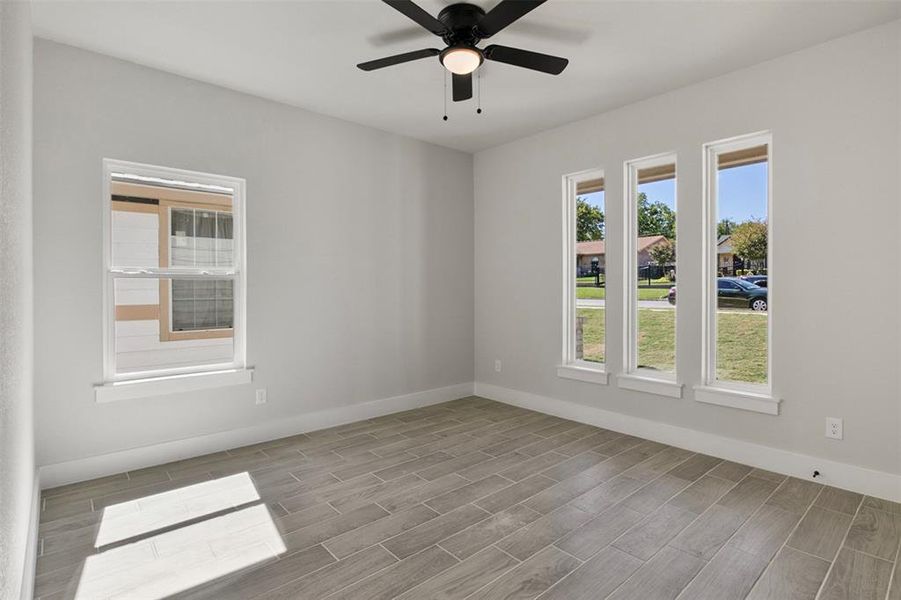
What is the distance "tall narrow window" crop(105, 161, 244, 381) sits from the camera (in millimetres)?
3297

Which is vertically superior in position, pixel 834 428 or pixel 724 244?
pixel 724 244

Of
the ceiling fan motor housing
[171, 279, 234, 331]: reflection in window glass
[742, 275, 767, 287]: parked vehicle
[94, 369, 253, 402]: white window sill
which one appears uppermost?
the ceiling fan motor housing

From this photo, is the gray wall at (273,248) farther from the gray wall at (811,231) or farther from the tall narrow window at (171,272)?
the gray wall at (811,231)

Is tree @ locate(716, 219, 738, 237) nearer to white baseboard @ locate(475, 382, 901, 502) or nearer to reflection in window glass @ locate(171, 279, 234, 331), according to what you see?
white baseboard @ locate(475, 382, 901, 502)

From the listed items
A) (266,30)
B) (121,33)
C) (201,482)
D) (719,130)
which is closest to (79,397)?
(201,482)

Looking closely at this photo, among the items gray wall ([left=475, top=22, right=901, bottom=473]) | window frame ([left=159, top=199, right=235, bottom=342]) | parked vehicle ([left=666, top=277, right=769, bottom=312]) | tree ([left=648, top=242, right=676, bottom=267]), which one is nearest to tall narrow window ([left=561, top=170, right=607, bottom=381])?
gray wall ([left=475, top=22, right=901, bottom=473])

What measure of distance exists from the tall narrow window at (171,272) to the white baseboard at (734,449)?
2983 mm

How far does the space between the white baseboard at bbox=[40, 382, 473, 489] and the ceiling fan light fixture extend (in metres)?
3.04

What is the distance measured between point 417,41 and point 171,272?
2410mm

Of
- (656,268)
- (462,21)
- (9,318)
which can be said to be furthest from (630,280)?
(9,318)

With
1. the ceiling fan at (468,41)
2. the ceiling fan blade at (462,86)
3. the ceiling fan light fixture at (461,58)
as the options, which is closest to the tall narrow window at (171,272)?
the ceiling fan at (468,41)

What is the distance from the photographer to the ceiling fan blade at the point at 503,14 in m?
2.18

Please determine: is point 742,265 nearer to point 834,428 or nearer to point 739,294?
point 739,294

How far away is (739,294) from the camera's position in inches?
139
